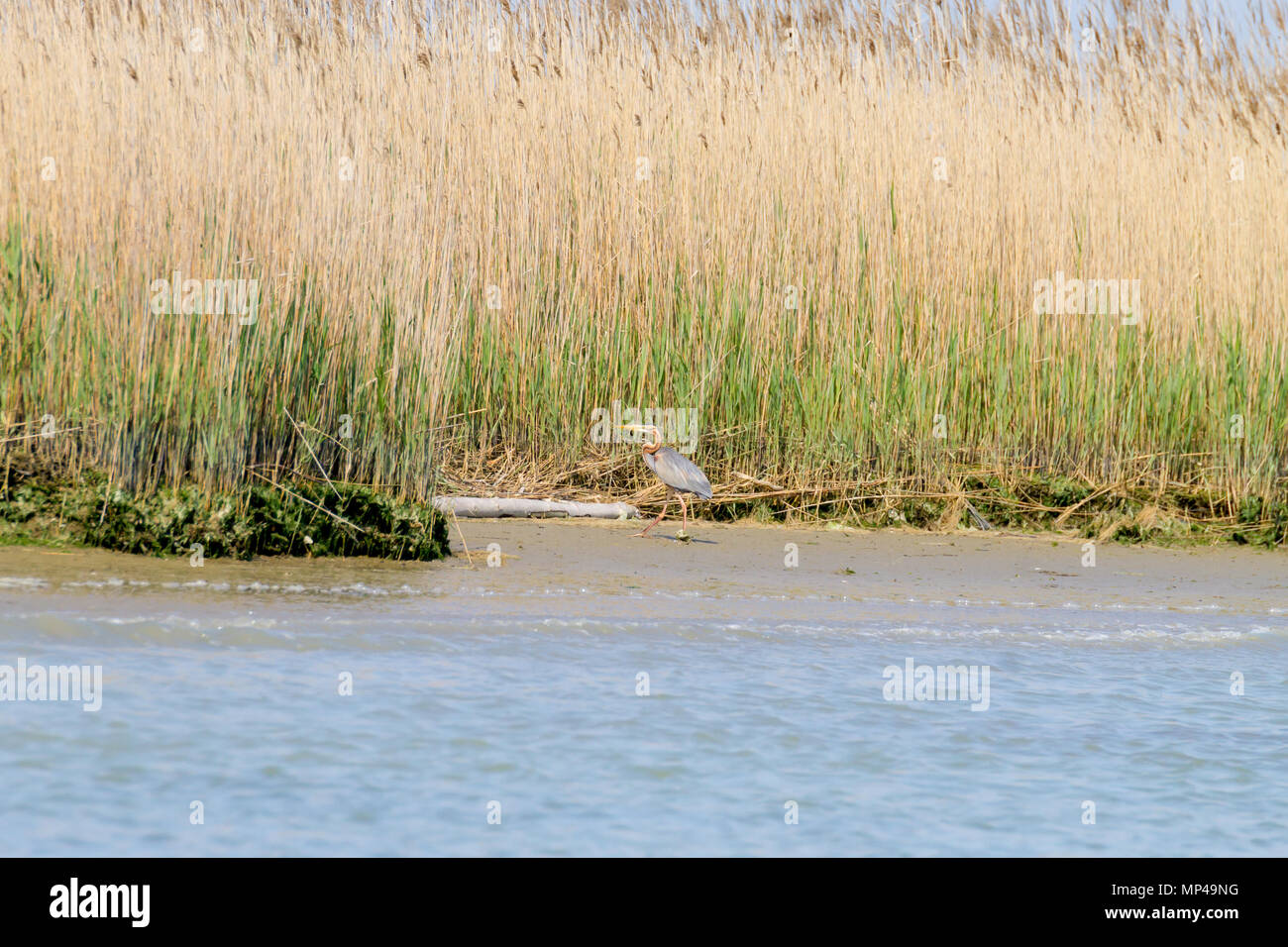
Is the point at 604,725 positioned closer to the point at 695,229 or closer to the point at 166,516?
the point at 166,516

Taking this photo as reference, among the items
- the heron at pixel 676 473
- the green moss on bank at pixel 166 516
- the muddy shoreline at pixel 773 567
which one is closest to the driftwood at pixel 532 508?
the muddy shoreline at pixel 773 567

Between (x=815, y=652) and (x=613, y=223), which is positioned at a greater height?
(x=613, y=223)

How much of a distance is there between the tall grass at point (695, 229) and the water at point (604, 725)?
1.15 metres

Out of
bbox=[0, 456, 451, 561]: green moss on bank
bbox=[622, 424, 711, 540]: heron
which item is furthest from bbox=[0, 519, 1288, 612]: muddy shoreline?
bbox=[622, 424, 711, 540]: heron

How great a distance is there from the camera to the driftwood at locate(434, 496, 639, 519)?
6840 mm

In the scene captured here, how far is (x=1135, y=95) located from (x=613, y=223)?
3607 mm

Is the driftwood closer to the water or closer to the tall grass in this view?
the tall grass

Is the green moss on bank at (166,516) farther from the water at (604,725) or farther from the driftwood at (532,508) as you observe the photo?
the driftwood at (532,508)

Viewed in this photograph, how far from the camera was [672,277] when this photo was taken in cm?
743

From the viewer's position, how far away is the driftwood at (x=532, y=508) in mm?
6840

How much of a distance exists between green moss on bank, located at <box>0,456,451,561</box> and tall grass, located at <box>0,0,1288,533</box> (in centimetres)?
21

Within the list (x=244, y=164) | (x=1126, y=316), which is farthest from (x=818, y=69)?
(x=244, y=164)

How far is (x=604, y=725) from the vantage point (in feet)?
13.3

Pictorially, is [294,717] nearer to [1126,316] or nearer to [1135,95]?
[1126,316]
